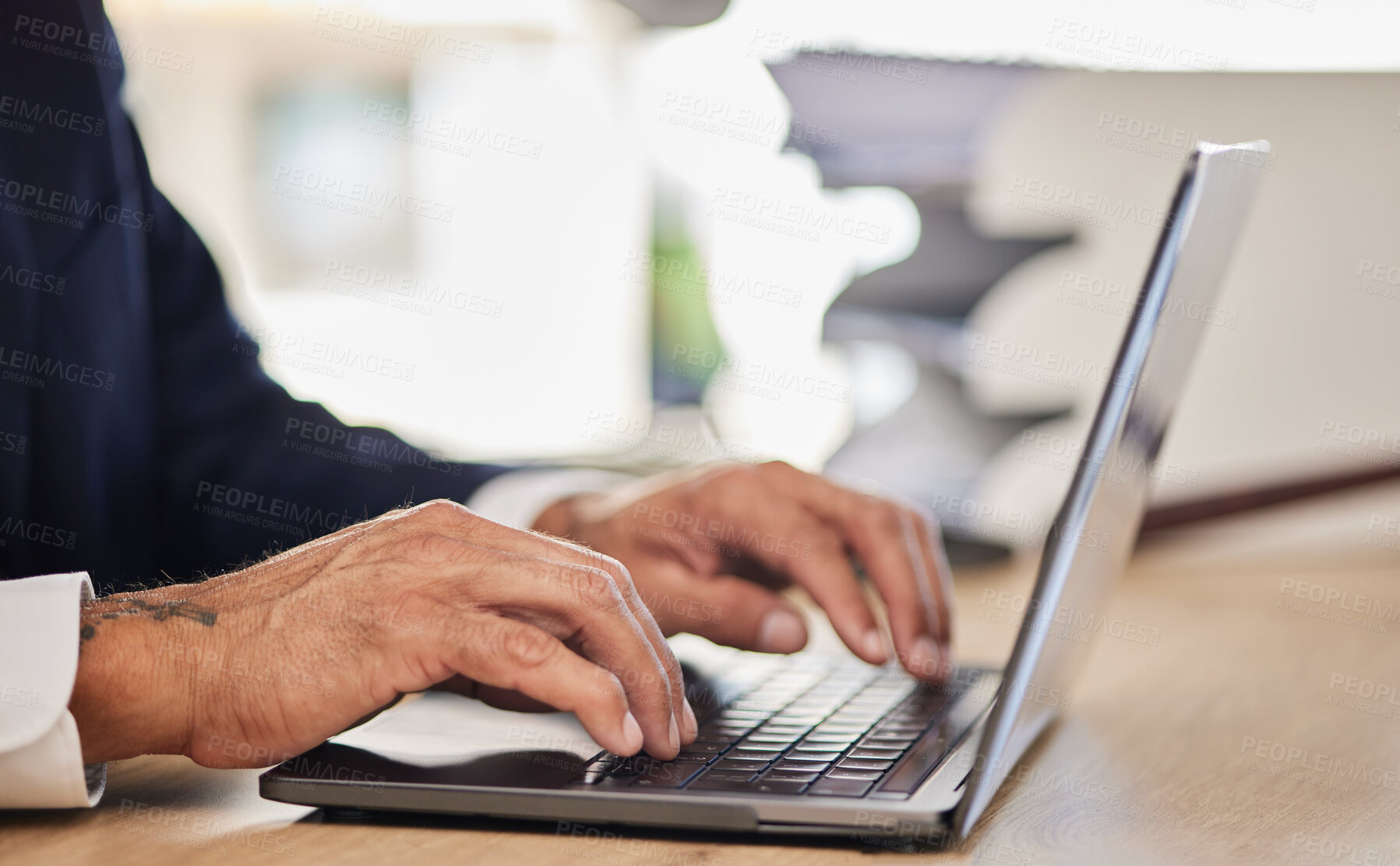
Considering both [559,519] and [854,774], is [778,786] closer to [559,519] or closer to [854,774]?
[854,774]

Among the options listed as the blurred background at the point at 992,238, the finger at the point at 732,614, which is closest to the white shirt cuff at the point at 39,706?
the finger at the point at 732,614

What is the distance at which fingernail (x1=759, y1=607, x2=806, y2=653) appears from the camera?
693mm

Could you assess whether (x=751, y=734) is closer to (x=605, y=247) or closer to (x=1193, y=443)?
(x=1193, y=443)

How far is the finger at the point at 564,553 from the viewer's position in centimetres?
50

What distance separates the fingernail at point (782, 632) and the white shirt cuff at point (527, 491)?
0.23 meters

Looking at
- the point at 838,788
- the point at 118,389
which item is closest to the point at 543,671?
the point at 838,788

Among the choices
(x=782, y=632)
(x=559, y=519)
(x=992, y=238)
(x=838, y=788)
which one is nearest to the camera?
(x=838, y=788)

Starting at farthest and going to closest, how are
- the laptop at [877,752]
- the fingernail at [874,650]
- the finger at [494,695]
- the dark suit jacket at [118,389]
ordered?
the dark suit jacket at [118,389] < the fingernail at [874,650] < the finger at [494,695] < the laptop at [877,752]

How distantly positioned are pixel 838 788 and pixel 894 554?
29 centimetres

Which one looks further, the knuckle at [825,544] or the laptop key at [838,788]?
the knuckle at [825,544]

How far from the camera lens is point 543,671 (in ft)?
1.54

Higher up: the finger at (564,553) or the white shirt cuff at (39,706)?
the finger at (564,553)

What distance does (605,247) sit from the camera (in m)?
3.57

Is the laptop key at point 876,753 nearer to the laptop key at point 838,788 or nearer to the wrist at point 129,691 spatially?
the laptop key at point 838,788
